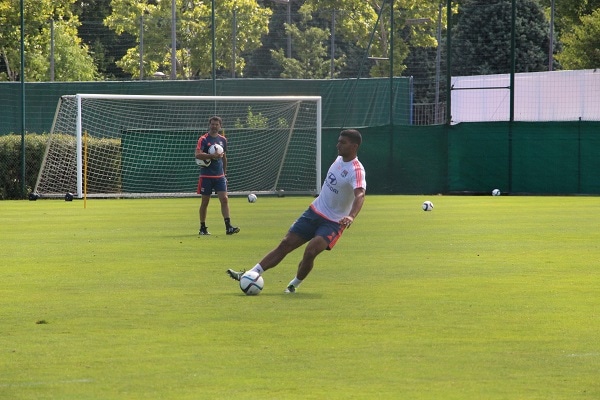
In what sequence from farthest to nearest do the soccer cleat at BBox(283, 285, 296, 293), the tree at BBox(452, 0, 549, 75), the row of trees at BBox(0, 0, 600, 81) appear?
the tree at BBox(452, 0, 549, 75) < the row of trees at BBox(0, 0, 600, 81) < the soccer cleat at BBox(283, 285, 296, 293)

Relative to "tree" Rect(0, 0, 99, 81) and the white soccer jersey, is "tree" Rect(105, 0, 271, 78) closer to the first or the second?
"tree" Rect(0, 0, 99, 81)

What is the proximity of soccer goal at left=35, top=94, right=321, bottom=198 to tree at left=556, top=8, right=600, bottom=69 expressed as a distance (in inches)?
654

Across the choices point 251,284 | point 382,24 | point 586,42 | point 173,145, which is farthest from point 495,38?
point 251,284

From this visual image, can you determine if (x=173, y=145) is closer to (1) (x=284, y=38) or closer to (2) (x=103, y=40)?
(2) (x=103, y=40)

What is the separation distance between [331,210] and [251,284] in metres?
1.15

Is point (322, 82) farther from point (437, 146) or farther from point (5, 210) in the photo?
point (5, 210)

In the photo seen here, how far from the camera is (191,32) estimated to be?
6506cm

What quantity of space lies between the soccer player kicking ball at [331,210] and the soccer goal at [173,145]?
2193 centimetres

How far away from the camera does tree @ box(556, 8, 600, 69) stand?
52.8m

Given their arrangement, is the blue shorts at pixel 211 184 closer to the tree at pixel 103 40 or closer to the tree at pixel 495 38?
the tree at pixel 103 40

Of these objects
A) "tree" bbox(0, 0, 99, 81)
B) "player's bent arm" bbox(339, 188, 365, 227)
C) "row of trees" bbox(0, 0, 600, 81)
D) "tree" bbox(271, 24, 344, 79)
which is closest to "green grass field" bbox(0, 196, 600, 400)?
"player's bent arm" bbox(339, 188, 365, 227)

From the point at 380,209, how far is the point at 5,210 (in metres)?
8.93

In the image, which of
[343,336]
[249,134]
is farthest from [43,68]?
[343,336]

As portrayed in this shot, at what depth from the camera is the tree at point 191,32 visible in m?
60.7
